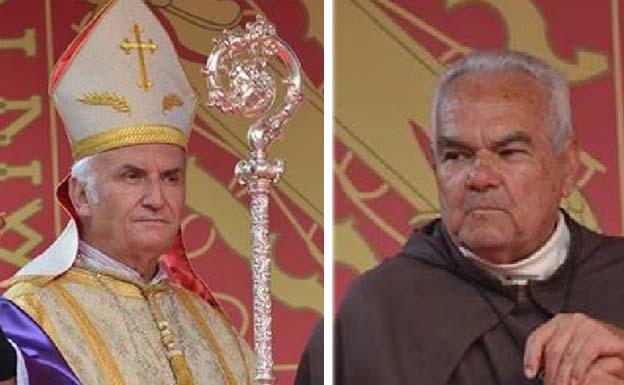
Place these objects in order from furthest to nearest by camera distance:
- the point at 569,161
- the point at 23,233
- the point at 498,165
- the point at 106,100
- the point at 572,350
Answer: the point at 23,233 < the point at 106,100 < the point at 569,161 < the point at 498,165 < the point at 572,350

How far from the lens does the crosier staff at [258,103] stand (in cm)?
361

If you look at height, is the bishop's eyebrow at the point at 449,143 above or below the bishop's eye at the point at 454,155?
above

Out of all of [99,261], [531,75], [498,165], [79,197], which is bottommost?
[99,261]

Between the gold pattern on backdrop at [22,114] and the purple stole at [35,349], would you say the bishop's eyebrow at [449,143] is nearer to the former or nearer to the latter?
the purple stole at [35,349]

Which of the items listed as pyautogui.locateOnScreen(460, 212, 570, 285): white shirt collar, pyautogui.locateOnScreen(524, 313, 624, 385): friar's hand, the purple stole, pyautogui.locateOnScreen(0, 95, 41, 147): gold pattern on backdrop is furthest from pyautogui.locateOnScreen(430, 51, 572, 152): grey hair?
pyautogui.locateOnScreen(0, 95, 41, 147): gold pattern on backdrop

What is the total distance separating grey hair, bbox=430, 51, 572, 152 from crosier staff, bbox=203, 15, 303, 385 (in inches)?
9.1

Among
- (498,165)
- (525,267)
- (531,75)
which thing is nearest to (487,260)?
(525,267)

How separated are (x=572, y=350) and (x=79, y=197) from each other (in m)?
1.04

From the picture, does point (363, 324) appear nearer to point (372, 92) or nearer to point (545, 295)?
point (545, 295)

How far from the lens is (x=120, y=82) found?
400 centimetres

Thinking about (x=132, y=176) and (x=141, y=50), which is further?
(x=141, y=50)

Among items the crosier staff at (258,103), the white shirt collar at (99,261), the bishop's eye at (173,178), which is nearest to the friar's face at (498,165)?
the crosier staff at (258,103)

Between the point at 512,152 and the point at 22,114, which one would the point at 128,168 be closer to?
the point at 512,152

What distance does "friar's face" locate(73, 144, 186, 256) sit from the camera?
151 inches
